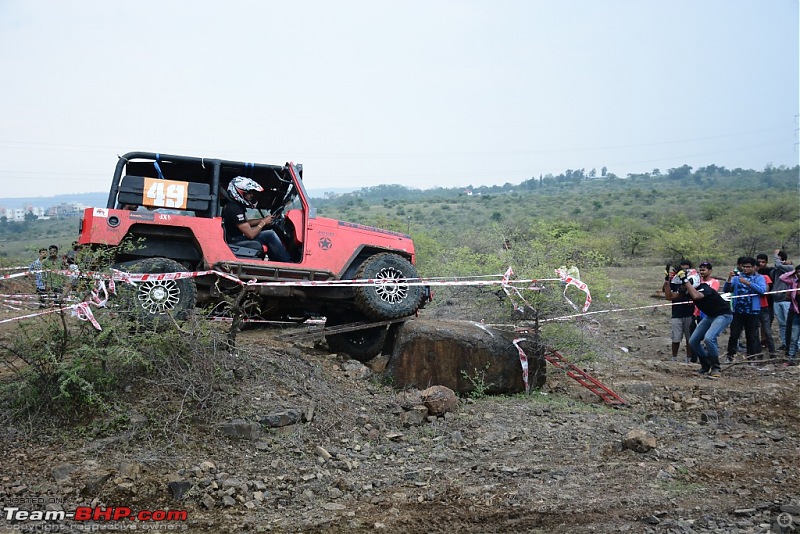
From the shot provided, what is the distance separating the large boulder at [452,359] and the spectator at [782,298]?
196 inches

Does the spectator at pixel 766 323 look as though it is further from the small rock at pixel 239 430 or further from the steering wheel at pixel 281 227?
the small rock at pixel 239 430

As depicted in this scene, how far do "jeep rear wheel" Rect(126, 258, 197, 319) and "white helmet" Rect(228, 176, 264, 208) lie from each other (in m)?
1.10

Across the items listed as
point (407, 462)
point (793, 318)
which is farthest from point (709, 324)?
point (407, 462)

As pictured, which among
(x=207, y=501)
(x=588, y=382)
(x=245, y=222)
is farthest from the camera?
(x=588, y=382)

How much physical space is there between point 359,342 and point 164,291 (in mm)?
2574

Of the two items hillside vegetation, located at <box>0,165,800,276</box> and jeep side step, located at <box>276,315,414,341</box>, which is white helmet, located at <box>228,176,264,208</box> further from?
hillside vegetation, located at <box>0,165,800,276</box>

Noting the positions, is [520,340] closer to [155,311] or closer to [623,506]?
[623,506]

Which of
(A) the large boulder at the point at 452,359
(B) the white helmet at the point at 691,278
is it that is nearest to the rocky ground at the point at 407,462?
(A) the large boulder at the point at 452,359

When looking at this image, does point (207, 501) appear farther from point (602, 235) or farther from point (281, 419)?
point (602, 235)

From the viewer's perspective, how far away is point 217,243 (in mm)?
7645

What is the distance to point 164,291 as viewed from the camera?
7.26 meters

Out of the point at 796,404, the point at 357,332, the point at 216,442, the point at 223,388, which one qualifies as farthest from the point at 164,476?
the point at 796,404

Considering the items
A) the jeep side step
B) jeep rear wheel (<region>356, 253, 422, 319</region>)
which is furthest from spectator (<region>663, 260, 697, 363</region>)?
the jeep side step

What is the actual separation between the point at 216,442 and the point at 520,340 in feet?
12.4
